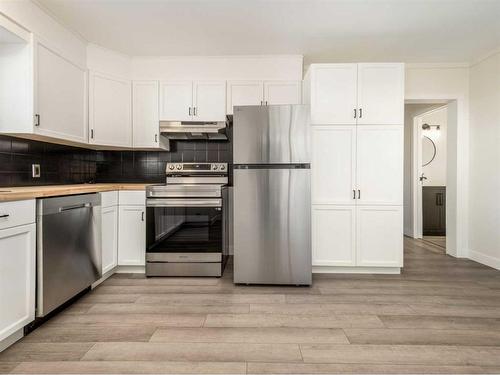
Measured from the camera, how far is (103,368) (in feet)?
5.06

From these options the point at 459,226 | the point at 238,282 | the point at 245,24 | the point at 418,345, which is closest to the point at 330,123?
the point at 245,24

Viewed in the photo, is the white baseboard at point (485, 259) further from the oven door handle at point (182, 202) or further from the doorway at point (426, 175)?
the oven door handle at point (182, 202)

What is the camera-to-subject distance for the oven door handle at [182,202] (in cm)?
294

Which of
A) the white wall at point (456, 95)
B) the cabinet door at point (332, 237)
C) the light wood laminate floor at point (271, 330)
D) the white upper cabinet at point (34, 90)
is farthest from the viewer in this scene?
the white wall at point (456, 95)

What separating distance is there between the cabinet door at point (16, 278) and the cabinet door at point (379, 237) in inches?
111

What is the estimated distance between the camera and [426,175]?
18.5 feet

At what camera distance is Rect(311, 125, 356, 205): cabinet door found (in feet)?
9.89

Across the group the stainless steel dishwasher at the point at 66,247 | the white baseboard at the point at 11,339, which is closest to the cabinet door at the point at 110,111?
the stainless steel dishwasher at the point at 66,247

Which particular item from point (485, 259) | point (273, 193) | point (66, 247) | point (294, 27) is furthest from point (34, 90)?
point (485, 259)

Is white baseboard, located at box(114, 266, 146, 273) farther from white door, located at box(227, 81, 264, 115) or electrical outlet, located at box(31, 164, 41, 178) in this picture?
white door, located at box(227, 81, 264, 115)

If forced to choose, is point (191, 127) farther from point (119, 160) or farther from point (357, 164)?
point (357, 164)

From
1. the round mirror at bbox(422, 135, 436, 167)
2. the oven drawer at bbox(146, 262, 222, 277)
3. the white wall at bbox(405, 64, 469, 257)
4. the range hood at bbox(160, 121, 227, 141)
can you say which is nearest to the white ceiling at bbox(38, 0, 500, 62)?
the white wall at bbox(405, 64, 469, 257)

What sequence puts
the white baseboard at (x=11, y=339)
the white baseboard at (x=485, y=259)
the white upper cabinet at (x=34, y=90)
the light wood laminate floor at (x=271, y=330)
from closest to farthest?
the light wood laminate floor at (x=271, y=330) < the white baseboard at (x=11, y=339) < the white upper cabinet at (x=34, y=90) < the white baseboard at (x=485, y=259)

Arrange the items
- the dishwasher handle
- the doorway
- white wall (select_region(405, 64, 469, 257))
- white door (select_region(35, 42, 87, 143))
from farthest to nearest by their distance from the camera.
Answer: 1. the doorway
2. white wall (select_region(405, 64, 469, 257))
3. white door (select_region(35, 42, 87, 143))
4. the dishwasher handle
